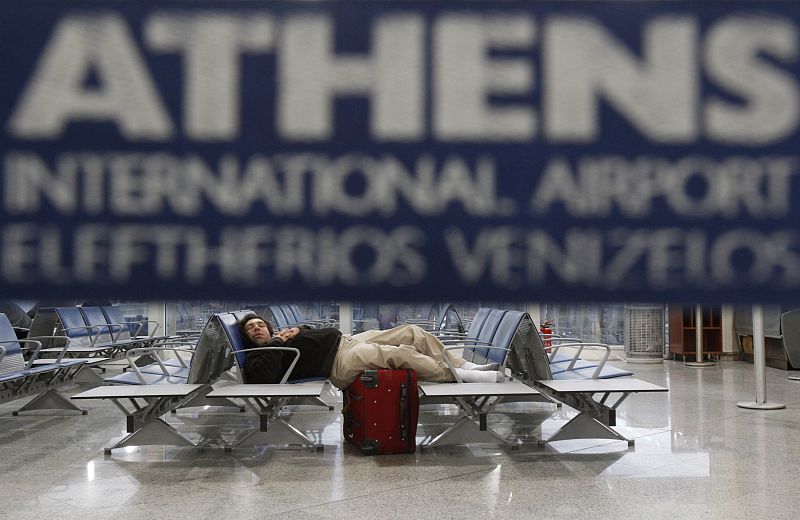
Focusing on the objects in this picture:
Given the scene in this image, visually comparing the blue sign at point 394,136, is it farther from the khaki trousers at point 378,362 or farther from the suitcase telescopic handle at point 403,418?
the khaki trousers at point 378,362

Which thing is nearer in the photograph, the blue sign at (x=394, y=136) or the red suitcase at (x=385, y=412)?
the blue sign at (x=394, y=136)

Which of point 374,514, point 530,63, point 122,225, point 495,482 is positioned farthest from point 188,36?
point 495,482

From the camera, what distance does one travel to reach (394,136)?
1.87ft

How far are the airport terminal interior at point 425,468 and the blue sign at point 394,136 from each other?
1.98m

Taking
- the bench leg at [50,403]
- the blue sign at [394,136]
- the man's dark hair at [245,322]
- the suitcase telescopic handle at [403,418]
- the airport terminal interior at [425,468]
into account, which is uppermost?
the blue sign at [394,136]

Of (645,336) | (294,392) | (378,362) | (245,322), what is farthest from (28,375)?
(645,336)

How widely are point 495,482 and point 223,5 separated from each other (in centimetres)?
434

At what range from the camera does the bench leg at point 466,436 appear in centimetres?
541

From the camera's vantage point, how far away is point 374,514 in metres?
3.94

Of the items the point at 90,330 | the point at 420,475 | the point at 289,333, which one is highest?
the point at 289,333

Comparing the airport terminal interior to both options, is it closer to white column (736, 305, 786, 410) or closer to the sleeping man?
white column (736, 305, 786, 410)

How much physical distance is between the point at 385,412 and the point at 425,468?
21.3 inches

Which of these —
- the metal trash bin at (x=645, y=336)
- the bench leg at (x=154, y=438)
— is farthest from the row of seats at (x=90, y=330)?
the metal trash bin at (x=645, y=336)

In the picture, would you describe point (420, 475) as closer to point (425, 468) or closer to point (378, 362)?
point (425, 468)
